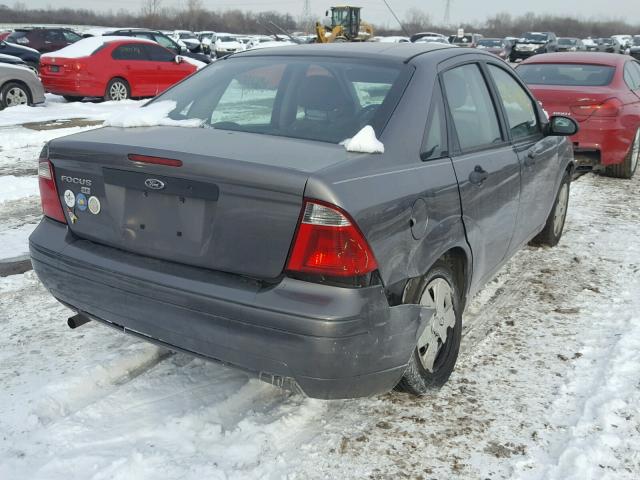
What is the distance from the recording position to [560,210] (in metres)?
5.70

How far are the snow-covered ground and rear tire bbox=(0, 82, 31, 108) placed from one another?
1061 centimetres

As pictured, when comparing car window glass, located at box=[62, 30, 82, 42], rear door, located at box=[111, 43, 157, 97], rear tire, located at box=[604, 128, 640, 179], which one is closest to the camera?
rear tire, located at box=[604, 128, 640, 179]

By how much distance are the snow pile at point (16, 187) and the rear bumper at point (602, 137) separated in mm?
6151

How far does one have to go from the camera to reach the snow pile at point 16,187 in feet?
22.5

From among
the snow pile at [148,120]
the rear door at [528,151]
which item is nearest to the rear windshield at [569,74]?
the rear door at [528,151]

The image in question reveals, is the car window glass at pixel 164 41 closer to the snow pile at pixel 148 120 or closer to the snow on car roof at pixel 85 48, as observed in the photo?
the snow on car roof at pixel 85 48

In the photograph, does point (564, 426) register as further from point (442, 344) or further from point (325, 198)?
point (325, 198)

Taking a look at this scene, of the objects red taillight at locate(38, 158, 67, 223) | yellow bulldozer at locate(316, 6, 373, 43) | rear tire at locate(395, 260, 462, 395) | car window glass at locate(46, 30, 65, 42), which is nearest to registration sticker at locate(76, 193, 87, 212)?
red taillight at locate(38, 158, 67, 223)

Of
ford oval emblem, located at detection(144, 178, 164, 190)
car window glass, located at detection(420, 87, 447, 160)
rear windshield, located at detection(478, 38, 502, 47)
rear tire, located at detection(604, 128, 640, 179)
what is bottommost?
rear tire, located at detection(604, 128, 640, 179)

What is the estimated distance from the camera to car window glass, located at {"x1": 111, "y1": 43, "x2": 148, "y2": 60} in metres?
15.2

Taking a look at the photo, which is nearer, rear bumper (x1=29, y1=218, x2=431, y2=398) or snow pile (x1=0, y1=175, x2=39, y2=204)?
rear bumper (x1=29, y1=218, x2=431, y2=398)

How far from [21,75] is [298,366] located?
42.8ft

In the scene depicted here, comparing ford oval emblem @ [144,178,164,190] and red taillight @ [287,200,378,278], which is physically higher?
ford oval emblem @ [144,178,164,190]

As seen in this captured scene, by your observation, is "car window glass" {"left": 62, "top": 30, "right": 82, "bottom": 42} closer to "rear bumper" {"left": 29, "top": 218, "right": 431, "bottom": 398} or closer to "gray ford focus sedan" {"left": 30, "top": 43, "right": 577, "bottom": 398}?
"gray ford focus sedan" {"left": 30, "top": 43, "right": 577, "bottom": 398}
